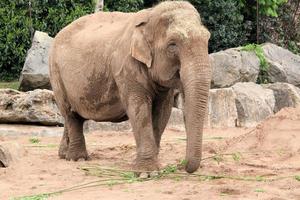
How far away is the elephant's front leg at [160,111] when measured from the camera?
26.2 feet

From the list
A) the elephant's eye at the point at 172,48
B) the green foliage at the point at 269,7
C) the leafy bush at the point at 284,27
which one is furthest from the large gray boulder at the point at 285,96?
the elephant's eye at the point at 172,48

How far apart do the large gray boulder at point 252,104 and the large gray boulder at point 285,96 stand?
1.63ft

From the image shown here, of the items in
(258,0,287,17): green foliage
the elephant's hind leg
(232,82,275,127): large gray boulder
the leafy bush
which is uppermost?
the elephant's hind leg

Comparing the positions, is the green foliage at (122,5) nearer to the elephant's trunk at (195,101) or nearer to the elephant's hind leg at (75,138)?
the elephant's hind leg at (75,138)

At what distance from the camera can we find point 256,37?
71.5 feet

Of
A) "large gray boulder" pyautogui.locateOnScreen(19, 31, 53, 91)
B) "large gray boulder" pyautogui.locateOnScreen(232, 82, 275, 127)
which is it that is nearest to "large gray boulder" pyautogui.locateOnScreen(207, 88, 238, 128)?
"large gray boulder" pyautogui.locateOnScreen(232, 82, 275, 127)

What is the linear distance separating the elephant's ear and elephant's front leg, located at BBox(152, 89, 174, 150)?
24.5 inches

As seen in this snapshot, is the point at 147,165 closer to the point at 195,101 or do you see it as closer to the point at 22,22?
the point at 195,101

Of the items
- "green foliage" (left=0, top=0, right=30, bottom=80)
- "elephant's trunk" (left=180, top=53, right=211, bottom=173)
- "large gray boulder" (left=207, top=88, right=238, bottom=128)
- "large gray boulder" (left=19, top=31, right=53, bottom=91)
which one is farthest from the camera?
"green foliage" (left=0, top=0, right=30, bottom=80)

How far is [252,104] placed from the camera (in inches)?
563

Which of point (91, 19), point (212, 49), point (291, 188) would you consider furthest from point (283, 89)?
point (291, 188)

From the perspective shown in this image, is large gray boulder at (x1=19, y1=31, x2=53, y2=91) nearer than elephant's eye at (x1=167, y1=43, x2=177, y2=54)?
No

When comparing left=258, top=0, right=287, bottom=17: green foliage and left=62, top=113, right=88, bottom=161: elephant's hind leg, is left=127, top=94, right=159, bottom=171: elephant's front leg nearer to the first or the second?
left=62, top=113, right=88, bottom=161: elephant's hind leg

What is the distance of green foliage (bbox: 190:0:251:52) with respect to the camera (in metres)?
20.4
